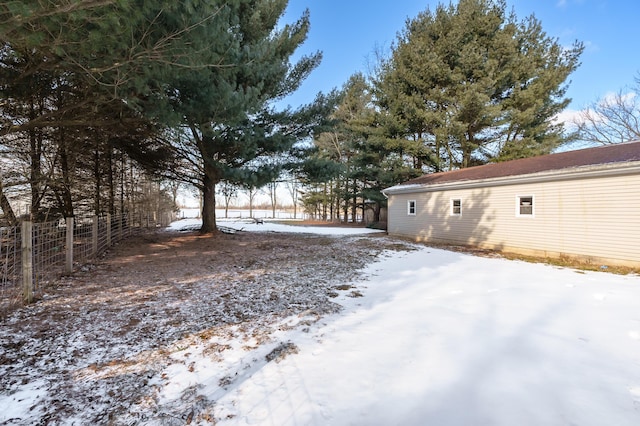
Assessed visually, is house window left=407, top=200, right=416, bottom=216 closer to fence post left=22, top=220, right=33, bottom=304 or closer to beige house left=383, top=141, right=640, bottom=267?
beige house left=383, top=141, right=640, bottom=267

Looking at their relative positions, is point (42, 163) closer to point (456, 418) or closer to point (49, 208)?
point (49, 208)

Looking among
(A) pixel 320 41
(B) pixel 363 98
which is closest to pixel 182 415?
(A) pixel 320 41

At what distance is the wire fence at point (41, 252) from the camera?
146 inches

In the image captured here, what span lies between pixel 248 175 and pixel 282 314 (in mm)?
5913

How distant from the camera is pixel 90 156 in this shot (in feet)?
31.8

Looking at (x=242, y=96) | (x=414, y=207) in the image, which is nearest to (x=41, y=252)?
(x=242, y=96)

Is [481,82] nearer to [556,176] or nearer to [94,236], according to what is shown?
[556,176]

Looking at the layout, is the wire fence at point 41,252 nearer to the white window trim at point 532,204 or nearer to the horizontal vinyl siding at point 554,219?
the horizontal vinyl siding at point 554,219

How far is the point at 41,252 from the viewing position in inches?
177

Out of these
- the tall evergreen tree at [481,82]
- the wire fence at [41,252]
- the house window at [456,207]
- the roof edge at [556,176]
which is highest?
the tall evergreen tree at [481,82]

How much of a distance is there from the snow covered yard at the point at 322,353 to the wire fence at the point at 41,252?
35 centimetres

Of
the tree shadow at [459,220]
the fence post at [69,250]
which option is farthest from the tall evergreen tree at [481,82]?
the fence post at [69,250]

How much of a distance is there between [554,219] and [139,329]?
1005 centimetres

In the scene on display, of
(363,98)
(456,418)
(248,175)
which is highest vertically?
(363,98)
